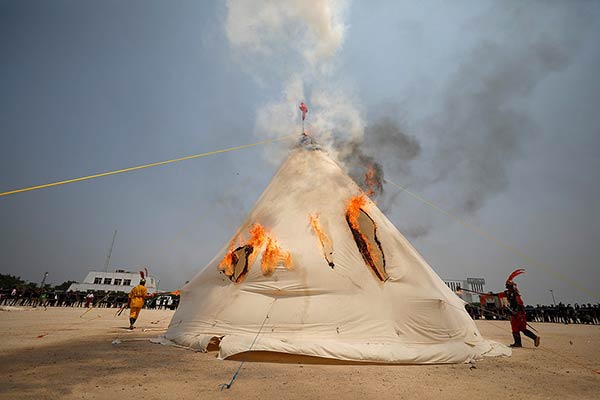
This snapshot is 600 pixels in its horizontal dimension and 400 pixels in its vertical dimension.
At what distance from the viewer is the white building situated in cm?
4769

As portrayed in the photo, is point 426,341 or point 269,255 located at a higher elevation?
point 269,255

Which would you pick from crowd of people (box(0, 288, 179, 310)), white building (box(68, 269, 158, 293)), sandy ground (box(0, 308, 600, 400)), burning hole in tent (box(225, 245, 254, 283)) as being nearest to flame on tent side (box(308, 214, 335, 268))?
burning hole in tent (box(225, 245, 254, 283))

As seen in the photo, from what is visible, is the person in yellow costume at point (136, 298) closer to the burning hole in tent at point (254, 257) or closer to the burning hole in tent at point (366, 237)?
the burning hole in tent at point (254, 257)

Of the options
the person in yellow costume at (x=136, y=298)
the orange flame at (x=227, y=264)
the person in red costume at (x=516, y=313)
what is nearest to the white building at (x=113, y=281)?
the person in yellow costume at (x=136, y=298)

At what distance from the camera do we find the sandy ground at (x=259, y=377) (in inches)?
173

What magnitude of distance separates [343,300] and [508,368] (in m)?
3.85

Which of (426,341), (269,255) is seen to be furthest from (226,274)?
(426,341)

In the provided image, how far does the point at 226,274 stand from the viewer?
8711 mm

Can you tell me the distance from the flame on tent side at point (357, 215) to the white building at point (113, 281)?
47.3 meters

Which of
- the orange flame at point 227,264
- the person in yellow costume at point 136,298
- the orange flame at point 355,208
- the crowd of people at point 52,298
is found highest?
the orange flame at point 355,208

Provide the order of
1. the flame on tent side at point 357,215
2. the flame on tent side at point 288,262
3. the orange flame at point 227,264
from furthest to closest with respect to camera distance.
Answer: the orange flame at point 227,264 < the flame on tent side at point 357,215 < the flame on tent side at point 288,262

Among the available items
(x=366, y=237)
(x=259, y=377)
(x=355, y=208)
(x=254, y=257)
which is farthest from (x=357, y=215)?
(x=259, y=377)

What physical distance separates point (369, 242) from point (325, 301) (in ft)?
7.78

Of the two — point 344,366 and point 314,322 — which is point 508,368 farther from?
point 314,322
